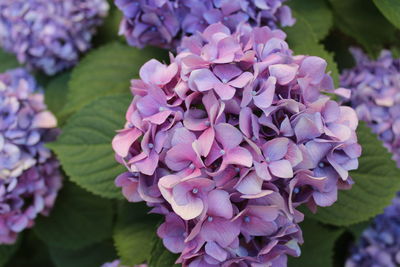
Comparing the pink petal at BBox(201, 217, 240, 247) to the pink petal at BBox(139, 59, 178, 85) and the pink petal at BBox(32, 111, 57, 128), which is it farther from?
the pink petal at BBox(32, 111, 57, 128)

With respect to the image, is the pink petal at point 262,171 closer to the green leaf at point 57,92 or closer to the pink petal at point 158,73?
the pink petal at point 158,73

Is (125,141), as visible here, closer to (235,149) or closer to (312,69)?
(235,149)

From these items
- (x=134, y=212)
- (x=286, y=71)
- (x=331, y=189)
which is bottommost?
(x=134, y=212)

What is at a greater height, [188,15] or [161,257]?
[188,15]

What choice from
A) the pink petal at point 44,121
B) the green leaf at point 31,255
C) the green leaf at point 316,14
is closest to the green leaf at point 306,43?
the green leaf at point 316,14

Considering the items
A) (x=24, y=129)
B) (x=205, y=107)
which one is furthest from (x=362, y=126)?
(x=24, y=129)

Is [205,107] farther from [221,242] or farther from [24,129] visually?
[24,129]

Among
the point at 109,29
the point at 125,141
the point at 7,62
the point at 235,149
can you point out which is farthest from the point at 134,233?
the point at 7,62
